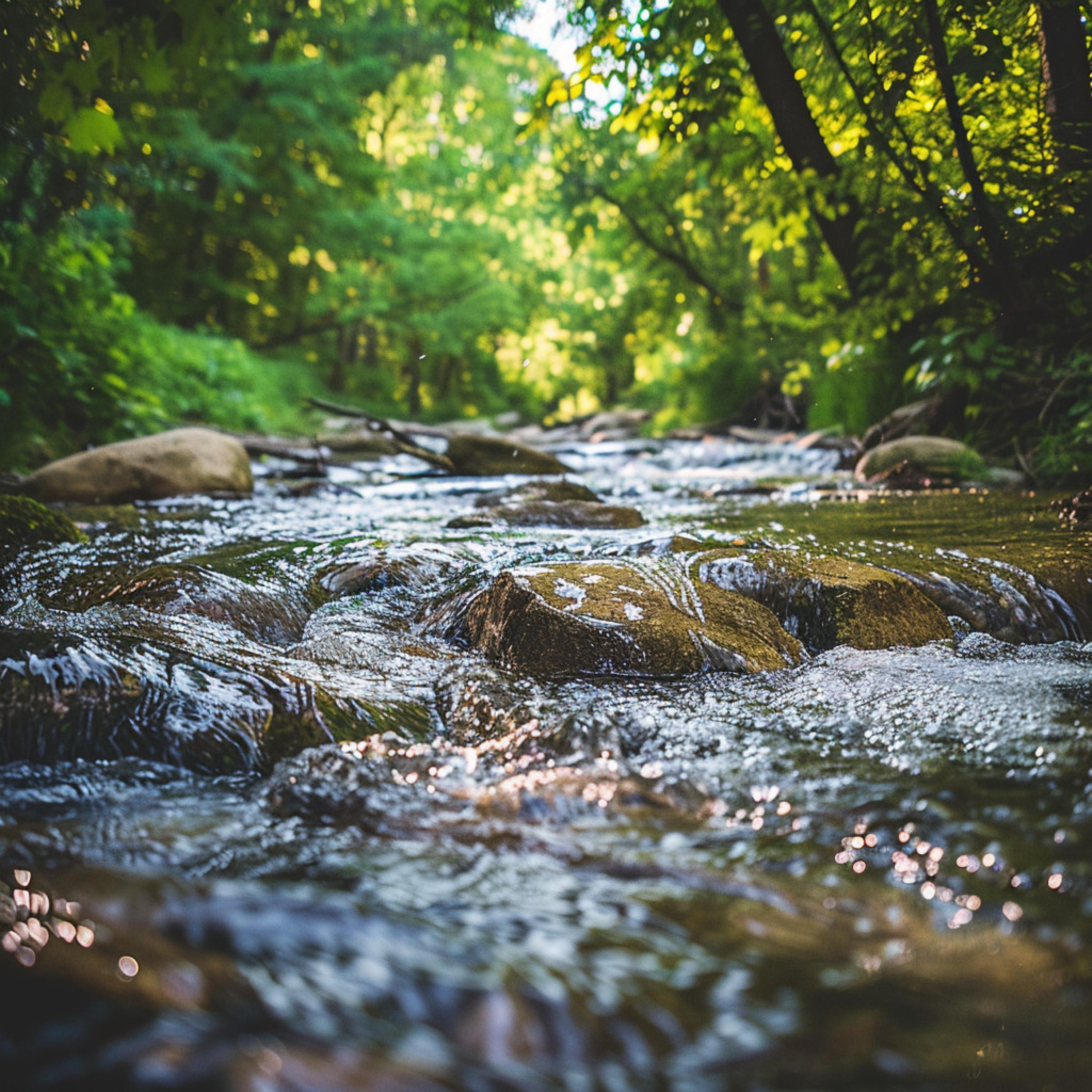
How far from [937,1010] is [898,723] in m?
1.19

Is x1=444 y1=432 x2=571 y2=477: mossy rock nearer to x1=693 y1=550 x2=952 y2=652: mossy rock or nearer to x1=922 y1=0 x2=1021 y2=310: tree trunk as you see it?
x1=922 y1=0 x2=1021 y2=310: tree trunk

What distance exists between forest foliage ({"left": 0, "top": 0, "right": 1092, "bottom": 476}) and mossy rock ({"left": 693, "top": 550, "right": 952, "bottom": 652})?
2.25 m

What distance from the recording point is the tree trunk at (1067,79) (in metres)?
4.35

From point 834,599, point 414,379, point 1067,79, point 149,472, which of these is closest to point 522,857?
point 834,599

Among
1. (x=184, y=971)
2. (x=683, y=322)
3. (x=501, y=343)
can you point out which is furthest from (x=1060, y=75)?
(x=501, y=343)

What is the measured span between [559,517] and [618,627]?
2.52m

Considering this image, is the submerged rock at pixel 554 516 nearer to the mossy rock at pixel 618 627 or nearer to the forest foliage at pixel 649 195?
the mossy rock at pixel 618 627

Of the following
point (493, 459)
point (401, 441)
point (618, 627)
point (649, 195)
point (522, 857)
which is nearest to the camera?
point (522, 857)

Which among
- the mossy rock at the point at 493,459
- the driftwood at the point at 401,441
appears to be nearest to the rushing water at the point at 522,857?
the driftwood at the point at 401,441

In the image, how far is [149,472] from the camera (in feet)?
21.6

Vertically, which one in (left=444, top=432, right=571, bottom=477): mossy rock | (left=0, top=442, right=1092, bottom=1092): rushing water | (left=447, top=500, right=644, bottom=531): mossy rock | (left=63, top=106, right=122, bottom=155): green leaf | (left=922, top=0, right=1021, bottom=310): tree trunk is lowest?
(left=0, top=442, right=1092, bottom=1092): rushing water

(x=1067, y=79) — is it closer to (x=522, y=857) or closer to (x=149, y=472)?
(x=522, y=857)

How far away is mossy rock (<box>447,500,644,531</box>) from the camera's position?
5062 mm

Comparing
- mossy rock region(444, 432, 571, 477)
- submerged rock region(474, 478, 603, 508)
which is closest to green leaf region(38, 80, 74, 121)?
submerged rock region(474, 478, 603, 508)
